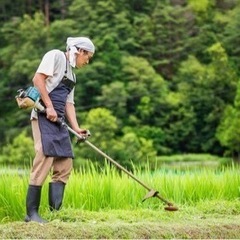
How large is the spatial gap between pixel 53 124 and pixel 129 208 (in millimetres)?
1285

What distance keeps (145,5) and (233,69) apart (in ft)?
31.5

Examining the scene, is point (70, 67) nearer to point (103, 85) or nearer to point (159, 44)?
point (103, 85)

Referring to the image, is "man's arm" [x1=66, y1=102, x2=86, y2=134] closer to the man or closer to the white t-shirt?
the man

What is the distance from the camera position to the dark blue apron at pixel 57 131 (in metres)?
5.16

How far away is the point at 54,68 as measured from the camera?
5.25 meters

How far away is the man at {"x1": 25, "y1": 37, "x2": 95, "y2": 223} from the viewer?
5.15 metres

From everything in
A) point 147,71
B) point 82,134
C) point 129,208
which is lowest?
point 147,71

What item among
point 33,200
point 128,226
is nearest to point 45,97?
point 33,200

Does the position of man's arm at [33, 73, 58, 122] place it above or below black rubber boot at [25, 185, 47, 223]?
above

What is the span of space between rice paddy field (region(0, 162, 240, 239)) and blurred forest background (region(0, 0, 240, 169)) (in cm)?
3237

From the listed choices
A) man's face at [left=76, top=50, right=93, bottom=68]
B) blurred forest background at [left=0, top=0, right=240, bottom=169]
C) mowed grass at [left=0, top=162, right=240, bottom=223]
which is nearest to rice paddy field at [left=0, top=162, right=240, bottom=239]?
mowed grass at [left=0, top=162, right=240, bottom=223]

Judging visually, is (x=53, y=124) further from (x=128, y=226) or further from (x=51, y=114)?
(x=128, y=226)

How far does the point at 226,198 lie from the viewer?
6.61m

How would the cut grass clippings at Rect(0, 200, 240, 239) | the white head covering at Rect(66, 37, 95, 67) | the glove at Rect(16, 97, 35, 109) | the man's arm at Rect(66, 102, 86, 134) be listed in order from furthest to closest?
the man's arm at Rect(66, 102, 86, 134)
the white head covering at Rect(66, 37, 95, 67)
the glove at Rect(16, 97, 35, 109)
the cut grass clippings at Rect(0, 200, 240, 239)
